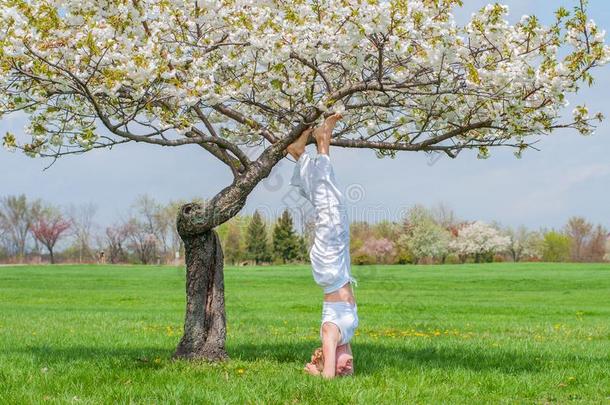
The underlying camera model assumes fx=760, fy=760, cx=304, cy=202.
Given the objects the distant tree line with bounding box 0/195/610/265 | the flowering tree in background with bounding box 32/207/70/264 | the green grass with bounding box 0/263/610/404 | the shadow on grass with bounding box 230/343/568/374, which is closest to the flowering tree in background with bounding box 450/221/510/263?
the distant tree line with bounding box 0/195/610/265

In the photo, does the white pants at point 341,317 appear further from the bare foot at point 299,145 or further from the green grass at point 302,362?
the bare foot at point 299,145

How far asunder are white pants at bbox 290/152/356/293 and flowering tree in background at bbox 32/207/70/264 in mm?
82783

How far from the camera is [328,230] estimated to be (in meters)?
8.95

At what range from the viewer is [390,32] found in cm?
847

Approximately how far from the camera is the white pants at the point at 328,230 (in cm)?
895

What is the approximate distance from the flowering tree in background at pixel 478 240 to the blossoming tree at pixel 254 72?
301 ft

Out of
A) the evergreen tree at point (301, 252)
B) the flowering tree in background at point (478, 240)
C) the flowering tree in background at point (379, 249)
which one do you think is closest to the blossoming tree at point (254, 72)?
the flowering tree in background at point (379, 249)

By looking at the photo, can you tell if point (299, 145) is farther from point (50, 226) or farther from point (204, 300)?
point (50, 226)

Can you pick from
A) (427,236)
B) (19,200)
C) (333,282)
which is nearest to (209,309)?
(333,282)

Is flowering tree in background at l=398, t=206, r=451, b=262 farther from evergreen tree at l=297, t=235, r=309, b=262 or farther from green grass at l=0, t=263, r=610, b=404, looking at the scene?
green grass at l=0, t=263, r=610, b=404

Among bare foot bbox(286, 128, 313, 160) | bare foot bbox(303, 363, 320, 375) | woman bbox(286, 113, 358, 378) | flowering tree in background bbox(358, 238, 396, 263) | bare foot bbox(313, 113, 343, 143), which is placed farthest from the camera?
flowering tree in background bbox(358, 238, 396, 263)

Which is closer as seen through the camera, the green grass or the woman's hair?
the green grass

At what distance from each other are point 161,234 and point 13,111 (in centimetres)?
6502

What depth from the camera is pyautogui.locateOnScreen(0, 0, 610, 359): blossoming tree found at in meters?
8.53
